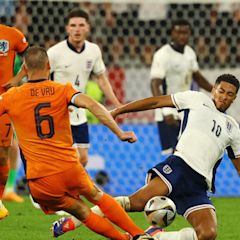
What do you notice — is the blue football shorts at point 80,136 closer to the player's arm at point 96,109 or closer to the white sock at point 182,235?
the white sock at point 182,235

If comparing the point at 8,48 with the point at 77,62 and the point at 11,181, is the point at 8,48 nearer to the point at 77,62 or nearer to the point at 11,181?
the point at 77,62

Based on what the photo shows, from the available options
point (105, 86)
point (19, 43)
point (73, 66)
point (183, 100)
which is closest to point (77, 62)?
point (73, 66)

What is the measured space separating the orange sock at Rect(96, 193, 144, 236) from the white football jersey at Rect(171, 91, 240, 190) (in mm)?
665

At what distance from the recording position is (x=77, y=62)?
10.0 metres

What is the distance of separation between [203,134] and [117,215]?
0.93m

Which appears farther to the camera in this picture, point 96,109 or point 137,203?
point 137,203

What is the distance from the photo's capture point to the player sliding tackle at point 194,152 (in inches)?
282

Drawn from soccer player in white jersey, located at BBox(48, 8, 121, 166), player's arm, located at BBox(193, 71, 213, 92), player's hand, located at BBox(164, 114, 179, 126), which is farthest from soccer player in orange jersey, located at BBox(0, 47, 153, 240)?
player's arm, located at BBox(193, 71, 213, 92)

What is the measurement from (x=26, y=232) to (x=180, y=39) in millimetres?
3900

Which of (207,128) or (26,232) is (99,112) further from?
(26,232)

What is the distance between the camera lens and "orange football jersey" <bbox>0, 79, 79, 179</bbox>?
21.9ft

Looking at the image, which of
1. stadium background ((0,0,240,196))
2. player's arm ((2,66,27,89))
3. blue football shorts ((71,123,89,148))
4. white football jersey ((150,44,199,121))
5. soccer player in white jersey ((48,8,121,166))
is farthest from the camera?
stadium background ((0,0,240,196))

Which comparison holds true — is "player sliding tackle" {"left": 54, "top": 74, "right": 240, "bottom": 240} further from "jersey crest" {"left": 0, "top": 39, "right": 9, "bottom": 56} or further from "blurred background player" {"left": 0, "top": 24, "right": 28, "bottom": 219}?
"jersey crest" {"left": 0, "top": 39, "right": 9, "bottom": 56}

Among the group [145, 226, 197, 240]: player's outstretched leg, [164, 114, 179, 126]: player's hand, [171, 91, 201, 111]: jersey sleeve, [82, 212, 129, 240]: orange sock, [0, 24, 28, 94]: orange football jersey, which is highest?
[0, 24, 28, 94]: orange football jersey
